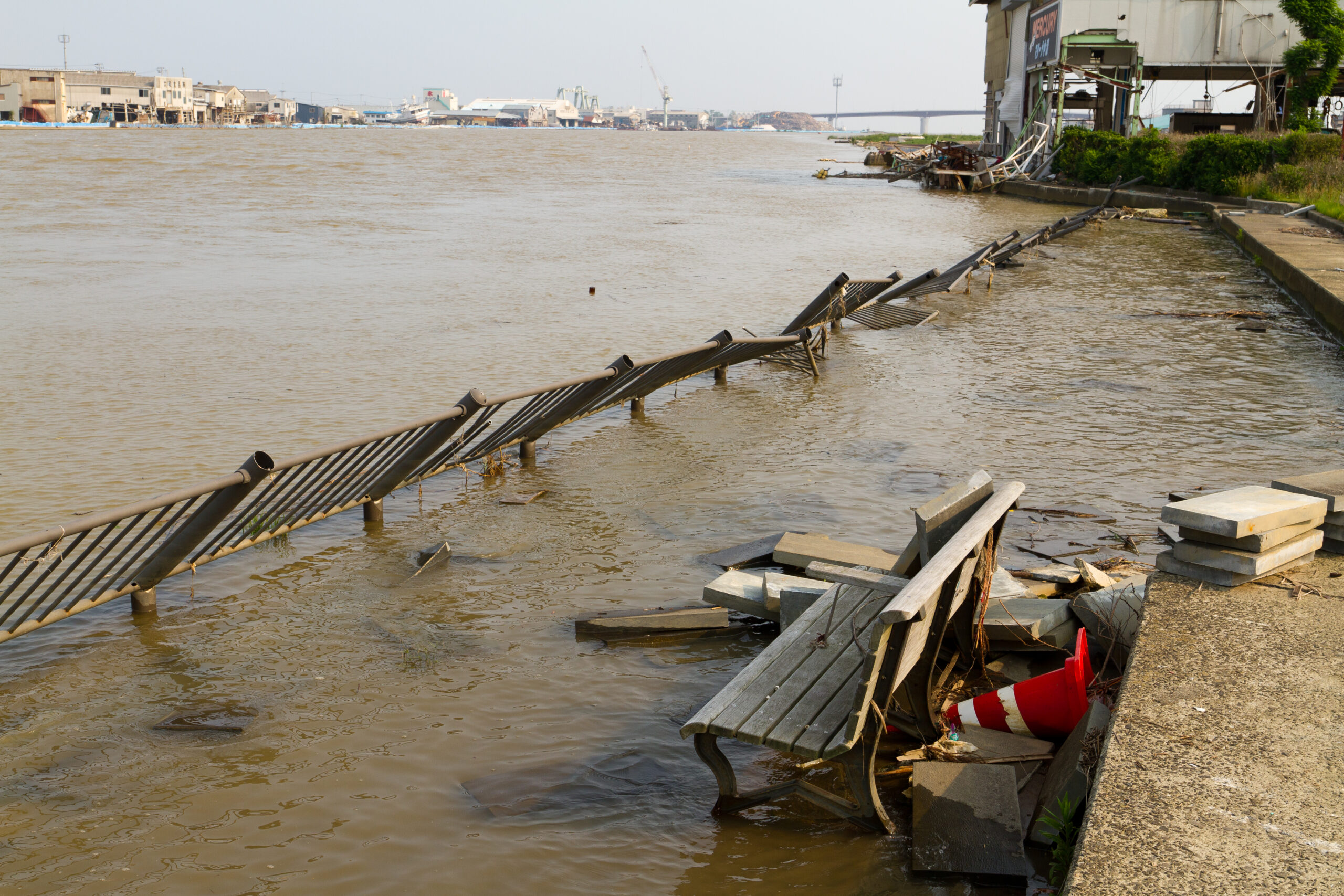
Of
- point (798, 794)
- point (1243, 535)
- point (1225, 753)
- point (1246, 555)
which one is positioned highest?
point (1243, 535)

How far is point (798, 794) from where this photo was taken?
140 inches

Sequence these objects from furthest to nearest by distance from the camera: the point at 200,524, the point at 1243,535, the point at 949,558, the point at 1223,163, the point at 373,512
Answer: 1. the point at 1223,163
2. the point at 373,512
3. the point at 200,524
4. the point at 1243,535
5. the point at 949,558

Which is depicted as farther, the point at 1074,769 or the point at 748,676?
the point at 748,676

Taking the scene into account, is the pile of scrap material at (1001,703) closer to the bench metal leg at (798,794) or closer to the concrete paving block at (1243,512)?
the bench metal leg at (798,794)

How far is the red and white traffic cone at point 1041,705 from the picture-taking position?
3.80 meters

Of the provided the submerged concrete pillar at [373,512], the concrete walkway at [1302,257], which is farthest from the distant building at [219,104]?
the submerged concrete pillar at [373,512]

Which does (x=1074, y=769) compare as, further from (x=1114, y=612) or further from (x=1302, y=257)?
(x=1302, y=257)

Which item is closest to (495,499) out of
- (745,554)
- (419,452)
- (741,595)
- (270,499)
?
(419,452)

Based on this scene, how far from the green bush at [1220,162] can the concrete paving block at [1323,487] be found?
28.7 meters

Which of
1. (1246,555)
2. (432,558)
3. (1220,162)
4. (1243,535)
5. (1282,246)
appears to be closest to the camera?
(1243,535)

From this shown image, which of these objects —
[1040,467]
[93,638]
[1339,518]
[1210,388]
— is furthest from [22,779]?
[1210,388]

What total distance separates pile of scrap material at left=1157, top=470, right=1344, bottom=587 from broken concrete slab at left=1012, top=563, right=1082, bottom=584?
60 centimetres

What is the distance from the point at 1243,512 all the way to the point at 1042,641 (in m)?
0.86

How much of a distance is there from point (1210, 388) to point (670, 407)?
4.99 m
